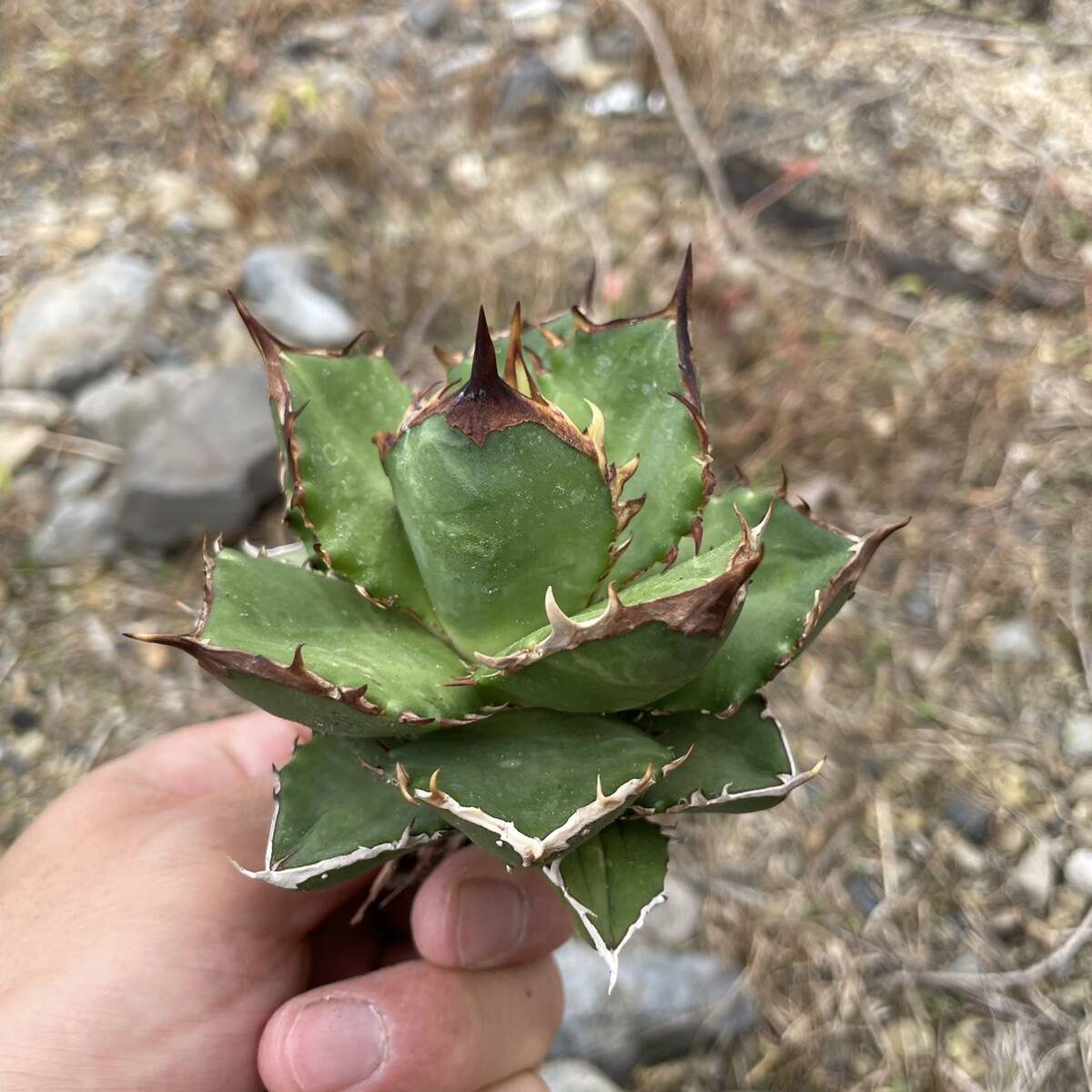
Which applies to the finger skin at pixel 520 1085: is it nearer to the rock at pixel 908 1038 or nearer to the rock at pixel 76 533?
the rock at pixel 908 1038

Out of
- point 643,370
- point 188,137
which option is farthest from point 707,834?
point 188,137

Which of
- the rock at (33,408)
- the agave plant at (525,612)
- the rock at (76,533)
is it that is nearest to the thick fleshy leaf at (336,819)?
the agave plant at (525,612)

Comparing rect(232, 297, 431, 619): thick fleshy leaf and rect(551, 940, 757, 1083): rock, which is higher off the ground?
rect(232, 297, 431, 619): thick fleshy leaf

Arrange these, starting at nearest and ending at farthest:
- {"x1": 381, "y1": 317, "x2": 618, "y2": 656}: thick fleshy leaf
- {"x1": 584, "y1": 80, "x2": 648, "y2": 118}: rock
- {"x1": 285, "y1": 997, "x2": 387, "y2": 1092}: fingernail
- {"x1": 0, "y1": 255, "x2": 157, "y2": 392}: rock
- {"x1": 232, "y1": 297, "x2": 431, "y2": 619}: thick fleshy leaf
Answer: {"x1": 381, "y1": 317, "x2": 618, "y2": 656}: thick fleshy leaf < {"x1": 232, "y1": 297, "x2": 431, "y2": 619}: thick fleshy leaf < {"x1": 285, "y1": 997, "x2": 387, "y2": 1092}: fingernail < {"x1": 0, "y1": 255, "x2": 157, "y2": 392}: rock < {"x1": 584, "y1": 80, "x2": 648, "y2": 118}: rock

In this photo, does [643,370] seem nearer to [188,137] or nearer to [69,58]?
[188,137]

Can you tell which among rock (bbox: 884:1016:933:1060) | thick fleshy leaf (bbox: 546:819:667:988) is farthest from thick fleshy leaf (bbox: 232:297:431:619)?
rock (bbox: 884:1016:933:1060)

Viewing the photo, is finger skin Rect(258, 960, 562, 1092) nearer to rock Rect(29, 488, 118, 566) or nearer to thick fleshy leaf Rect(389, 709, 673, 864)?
thick fleshy leaf Rect(389, 709, 673, 864)
